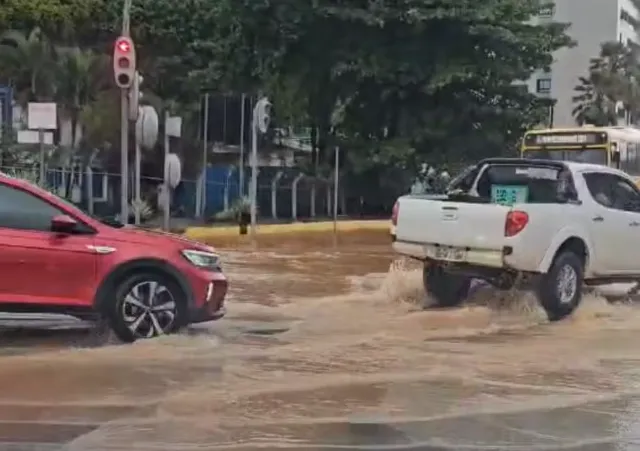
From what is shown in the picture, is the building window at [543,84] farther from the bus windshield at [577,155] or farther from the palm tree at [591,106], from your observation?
the bus windshield at [577,155]

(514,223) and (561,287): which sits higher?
(514,223)

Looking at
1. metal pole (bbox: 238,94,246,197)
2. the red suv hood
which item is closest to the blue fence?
metal pole (bbox: 238,94,246,197)

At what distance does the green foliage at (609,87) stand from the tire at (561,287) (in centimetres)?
5893

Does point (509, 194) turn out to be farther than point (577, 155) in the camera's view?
No

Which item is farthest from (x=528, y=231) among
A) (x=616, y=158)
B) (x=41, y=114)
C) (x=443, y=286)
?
(x=616, y=158)

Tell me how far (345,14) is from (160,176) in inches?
277

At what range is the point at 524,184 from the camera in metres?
13.8

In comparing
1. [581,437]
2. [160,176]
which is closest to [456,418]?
[581,437]

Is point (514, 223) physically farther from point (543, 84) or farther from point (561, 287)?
point (543, 84)

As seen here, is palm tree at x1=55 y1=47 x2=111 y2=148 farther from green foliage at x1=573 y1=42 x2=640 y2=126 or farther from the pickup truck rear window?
green foliage at x1=573 y1=42 x2=640 y2=126

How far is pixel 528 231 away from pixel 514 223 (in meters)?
0.18

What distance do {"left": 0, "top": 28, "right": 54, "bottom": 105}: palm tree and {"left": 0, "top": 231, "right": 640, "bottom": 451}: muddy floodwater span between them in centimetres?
1830

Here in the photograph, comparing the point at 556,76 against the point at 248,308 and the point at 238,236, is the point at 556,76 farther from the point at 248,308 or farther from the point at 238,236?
the point at 248,308

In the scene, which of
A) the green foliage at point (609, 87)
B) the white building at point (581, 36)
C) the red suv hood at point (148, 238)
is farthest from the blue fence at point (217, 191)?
the white building at point (581, 36)
